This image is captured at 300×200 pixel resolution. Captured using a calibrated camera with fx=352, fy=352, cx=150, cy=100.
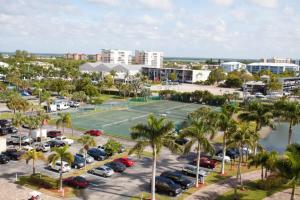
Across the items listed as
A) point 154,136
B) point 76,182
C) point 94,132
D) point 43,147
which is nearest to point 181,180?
point 154,136

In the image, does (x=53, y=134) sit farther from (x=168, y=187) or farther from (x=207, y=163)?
(x=168, y=187)

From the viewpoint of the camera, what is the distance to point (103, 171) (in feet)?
117

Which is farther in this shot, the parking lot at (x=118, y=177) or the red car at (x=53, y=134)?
the red car at (x=53, y=134)

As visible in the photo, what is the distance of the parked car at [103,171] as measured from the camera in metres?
35.5

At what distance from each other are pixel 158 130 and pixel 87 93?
62.7 metres

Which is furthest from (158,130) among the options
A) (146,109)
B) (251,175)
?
(146,109)

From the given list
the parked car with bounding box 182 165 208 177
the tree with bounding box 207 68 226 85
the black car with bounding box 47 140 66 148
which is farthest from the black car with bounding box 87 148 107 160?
the tree with bounding box 207 68 226 85

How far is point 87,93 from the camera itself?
88.8 m

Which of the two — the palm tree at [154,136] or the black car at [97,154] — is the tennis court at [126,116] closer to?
the black car at [97,154]

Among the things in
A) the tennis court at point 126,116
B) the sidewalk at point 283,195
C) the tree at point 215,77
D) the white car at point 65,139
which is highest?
the tree at point 215,77

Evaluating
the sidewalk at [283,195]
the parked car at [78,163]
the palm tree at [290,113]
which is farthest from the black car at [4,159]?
the palm tree at [290,113]

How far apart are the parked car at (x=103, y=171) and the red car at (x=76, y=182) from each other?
274 cm

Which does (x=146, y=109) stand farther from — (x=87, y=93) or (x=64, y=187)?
(x=64, y=187)

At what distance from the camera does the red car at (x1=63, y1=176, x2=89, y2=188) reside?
32.2 meters
